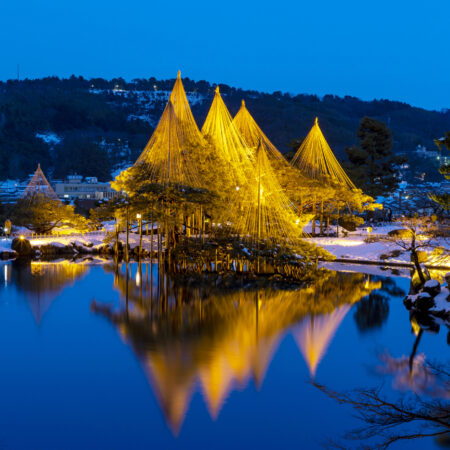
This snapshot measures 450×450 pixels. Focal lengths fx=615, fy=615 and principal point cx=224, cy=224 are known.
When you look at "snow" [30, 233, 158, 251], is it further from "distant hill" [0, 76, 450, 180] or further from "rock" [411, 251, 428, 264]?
"distant hill" [0, 76, 450, 180]

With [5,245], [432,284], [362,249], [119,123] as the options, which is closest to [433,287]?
[432,284]

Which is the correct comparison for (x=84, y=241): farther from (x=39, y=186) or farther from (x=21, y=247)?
(x=39, y=186)

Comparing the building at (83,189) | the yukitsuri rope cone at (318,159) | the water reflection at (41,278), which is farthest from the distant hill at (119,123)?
the water reflection at (41,278)

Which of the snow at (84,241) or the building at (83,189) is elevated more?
the building at (83,189)

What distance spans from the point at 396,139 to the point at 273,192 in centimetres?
7015

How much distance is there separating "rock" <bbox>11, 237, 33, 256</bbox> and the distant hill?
42.9 metres

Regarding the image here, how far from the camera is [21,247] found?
89.0 feet

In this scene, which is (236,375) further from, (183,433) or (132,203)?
(132,203)

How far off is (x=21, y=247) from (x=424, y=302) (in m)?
18.4

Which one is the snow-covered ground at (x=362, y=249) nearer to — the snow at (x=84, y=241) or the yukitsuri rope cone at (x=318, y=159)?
the yukitsuri rope cone at (x=318, y=159)

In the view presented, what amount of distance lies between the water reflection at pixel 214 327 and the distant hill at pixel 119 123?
5006 centimetres

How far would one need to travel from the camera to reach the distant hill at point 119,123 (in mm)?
84850

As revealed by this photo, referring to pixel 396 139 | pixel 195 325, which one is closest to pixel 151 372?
pixel 195 325

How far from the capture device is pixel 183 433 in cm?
769
